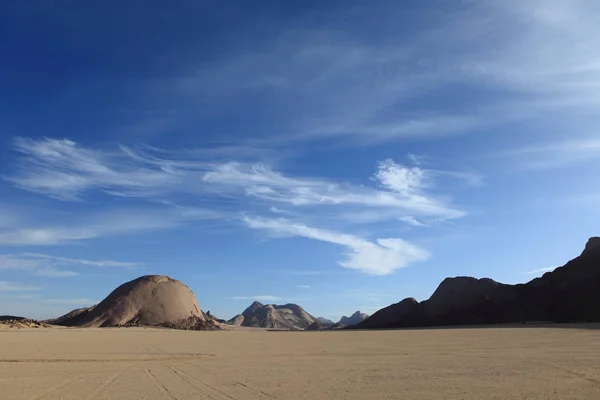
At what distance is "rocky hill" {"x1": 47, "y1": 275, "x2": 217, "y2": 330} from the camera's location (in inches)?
3851

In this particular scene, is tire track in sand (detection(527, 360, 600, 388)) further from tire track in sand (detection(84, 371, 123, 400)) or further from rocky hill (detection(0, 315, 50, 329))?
rocky hill (detection(0, 315, 50, 329))

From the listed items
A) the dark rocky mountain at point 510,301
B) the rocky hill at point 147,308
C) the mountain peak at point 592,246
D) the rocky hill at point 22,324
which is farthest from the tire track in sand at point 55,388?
the mountain peak at point 592,246

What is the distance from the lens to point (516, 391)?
1160 cm

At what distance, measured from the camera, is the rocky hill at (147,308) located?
97.8 m

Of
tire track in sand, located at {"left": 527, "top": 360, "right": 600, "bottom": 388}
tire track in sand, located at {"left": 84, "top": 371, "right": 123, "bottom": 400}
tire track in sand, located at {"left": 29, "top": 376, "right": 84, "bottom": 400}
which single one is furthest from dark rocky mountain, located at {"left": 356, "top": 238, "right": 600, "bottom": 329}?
tire track in sand, located at {"left": 29, "top": 376, "right": 84, "bottom": 400}

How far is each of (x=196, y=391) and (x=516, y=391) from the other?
7999 mm

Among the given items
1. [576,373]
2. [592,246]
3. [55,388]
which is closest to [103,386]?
[55,388]

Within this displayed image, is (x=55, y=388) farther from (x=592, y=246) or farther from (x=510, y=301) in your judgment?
(x=592, y=246)

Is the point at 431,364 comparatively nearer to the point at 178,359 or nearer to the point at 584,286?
the point at 178,359

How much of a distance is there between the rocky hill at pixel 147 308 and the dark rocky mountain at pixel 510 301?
38.9 m

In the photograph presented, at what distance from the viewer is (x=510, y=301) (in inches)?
3317

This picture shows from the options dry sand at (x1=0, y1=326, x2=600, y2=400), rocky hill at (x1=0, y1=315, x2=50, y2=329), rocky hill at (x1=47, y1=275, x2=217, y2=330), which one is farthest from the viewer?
rocky hill at (x1=47, y1=275, x2=217, y2=330)

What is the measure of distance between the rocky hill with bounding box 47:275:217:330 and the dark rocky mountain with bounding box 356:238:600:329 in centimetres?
3891

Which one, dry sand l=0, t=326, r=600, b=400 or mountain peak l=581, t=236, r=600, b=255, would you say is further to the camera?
mountain peak l=581, t=236, r=600, b=255
